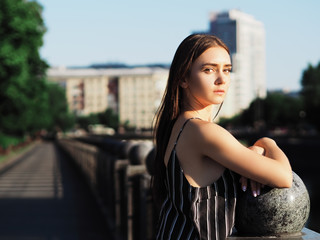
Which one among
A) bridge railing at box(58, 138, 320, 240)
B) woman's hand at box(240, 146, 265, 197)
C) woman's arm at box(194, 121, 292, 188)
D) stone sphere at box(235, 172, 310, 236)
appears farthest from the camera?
bridge railing at box(58, 138, 320, 240)

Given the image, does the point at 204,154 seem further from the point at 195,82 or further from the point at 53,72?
the point at 53,72

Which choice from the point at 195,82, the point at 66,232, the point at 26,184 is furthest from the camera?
the point at 26,184

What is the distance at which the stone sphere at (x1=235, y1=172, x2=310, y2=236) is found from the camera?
248 cm

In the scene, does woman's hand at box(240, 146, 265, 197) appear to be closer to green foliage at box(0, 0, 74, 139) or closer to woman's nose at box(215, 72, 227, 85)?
woman's nose at box(215, 72, 227, 85)

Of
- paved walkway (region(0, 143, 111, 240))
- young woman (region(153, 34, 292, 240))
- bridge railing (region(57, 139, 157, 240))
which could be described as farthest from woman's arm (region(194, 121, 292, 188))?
paved walkway (region(0, 143, 111, 240))

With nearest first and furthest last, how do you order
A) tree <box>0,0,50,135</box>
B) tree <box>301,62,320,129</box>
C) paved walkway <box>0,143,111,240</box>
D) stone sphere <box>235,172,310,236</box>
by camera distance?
stone sphere <box>235,172,310,236</box>, paved walkway <box>0,143,111,240</box>, tree <box>0,0,50,135</box>, tree <box>301,62,320,129</box>

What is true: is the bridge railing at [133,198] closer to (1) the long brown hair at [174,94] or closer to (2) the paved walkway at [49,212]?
(1) the long brown hair at [174,94]

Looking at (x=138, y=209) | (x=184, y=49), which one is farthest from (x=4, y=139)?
(x=184, y=49)

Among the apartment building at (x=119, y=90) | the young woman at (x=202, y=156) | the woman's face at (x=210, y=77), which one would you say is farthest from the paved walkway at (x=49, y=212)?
the apartment building at (x=119, y=90)

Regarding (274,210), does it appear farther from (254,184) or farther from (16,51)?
(16,51)

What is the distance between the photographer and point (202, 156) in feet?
7.46

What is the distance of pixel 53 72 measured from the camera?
179375mm

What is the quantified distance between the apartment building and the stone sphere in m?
166

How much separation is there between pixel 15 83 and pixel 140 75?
149 metres
